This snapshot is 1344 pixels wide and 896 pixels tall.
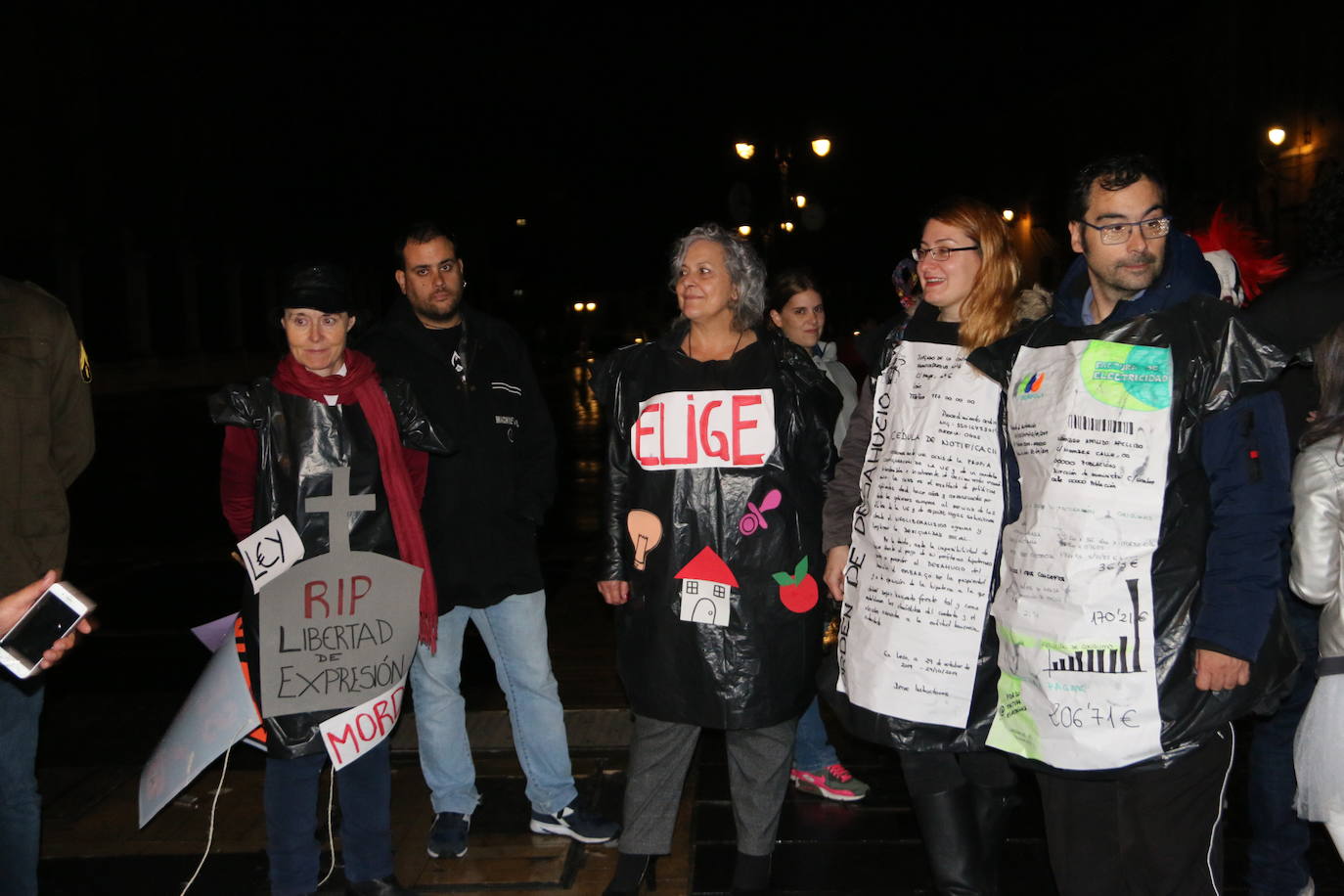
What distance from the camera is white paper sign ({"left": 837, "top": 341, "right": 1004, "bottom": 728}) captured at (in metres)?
3.14

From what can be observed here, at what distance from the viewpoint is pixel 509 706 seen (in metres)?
4.28

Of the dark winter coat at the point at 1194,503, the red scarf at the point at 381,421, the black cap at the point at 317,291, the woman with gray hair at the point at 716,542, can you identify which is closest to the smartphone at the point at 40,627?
the red scarf at the point at 381,421

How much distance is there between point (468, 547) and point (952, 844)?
186 centimetres

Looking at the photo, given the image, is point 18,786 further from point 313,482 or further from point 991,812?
point 991,812

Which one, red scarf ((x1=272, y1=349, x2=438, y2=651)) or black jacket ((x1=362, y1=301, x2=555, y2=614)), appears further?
black jacket ((x1=362, y1=301, x2=555, y2=614))

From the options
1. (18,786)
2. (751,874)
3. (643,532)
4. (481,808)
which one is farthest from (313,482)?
(751,874)

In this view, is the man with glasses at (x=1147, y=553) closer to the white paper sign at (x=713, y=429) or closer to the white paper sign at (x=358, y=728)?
the white paper sign at (x=713, y=429)

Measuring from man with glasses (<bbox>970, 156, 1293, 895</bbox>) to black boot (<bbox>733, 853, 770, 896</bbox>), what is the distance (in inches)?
43.9

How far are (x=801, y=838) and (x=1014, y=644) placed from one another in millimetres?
1641

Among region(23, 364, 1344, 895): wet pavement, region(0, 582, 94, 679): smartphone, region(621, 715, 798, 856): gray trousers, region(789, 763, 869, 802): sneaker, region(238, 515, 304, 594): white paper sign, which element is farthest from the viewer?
region(789, 763, 869, 802): sneaker

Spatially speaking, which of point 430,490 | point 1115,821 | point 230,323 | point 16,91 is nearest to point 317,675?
point 430,490

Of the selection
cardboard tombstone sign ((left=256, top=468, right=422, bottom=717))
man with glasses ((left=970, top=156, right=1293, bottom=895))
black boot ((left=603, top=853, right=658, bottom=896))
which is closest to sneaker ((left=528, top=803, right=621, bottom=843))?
black boot ((left=603, top=853, right=658, bottom=896))

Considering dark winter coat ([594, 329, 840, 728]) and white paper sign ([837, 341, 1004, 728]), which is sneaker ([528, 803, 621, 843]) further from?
white paper sign ([837, 341, 1004, 728])

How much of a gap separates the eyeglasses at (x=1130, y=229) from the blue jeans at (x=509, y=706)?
2283mm
